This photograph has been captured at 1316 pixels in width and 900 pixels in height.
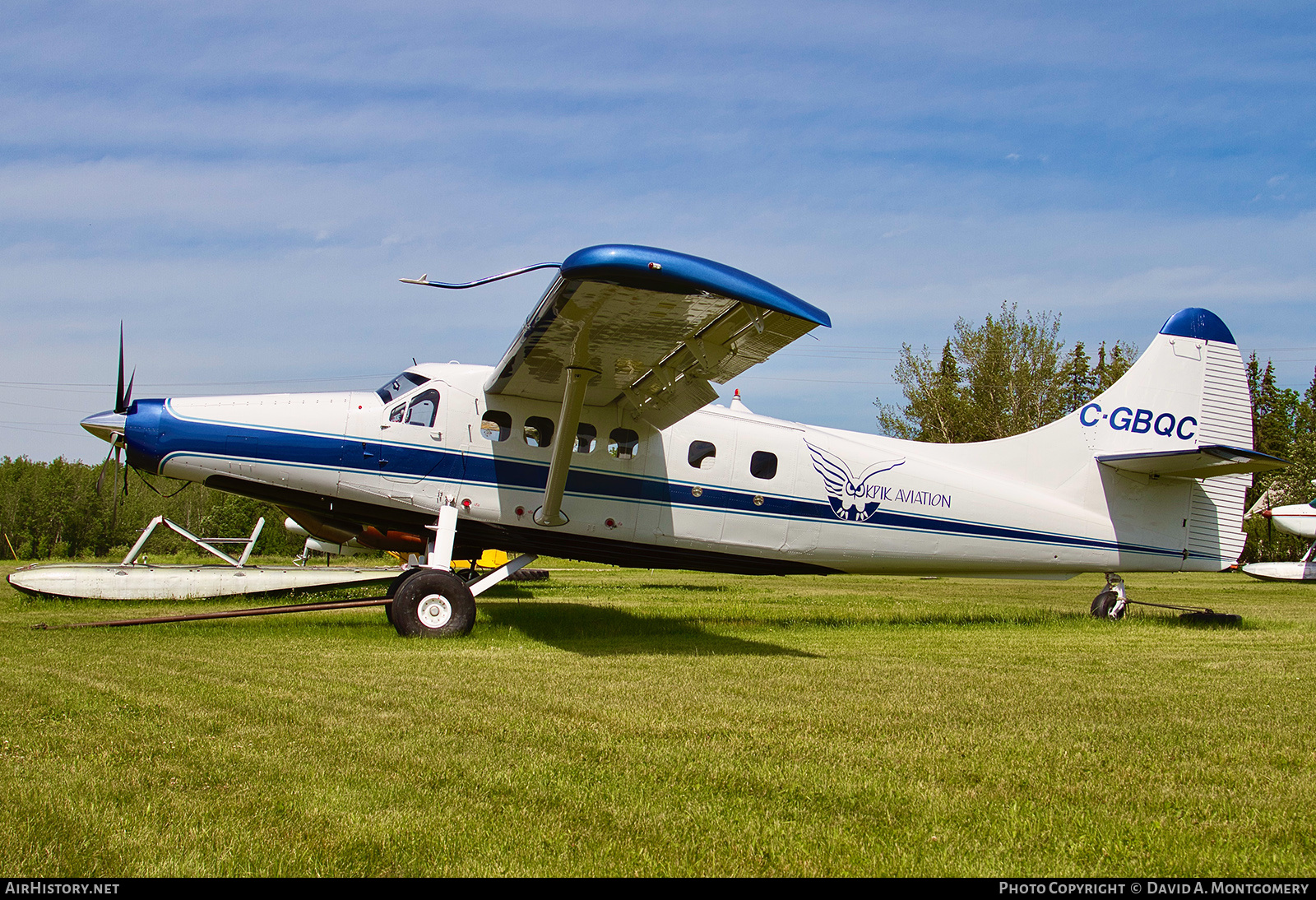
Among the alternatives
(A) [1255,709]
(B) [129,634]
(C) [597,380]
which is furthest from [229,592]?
(A) [1255,709]

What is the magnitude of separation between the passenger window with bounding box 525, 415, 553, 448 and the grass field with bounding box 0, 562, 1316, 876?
2653mm

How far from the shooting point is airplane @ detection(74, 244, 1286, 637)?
9.06m

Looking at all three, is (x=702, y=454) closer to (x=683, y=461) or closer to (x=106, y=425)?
(x=683, y=461)

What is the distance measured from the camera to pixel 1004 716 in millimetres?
5594

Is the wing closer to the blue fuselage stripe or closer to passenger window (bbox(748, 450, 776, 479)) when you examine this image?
the blue fuselage stripe

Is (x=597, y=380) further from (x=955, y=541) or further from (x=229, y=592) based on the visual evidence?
(x=229, y=592)

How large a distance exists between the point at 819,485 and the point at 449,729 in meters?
7.64

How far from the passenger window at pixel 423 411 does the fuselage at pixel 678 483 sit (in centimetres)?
2

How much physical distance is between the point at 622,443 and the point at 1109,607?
8.13m

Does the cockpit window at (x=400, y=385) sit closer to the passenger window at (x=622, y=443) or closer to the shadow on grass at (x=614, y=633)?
the passenger window at (x=622, y=443)

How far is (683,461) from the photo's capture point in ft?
37.0

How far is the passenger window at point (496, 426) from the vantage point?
10.6 m

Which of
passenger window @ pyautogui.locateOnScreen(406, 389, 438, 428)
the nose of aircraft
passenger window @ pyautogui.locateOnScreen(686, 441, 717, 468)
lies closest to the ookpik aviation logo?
passenger window @ pyautogui.locateOnScreen(686, 441, 717, 468)

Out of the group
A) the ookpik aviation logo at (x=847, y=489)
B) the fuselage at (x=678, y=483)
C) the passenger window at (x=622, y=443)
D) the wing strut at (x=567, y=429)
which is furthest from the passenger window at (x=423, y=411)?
the ookpik aviation logo at (x=847, y=489)
